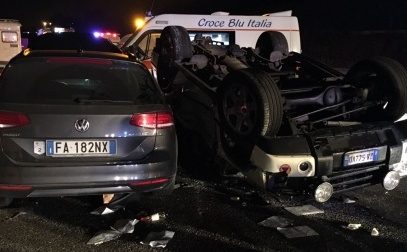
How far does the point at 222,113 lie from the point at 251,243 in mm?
1416

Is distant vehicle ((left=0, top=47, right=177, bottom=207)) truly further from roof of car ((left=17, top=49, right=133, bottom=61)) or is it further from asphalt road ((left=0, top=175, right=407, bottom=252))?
asphalt road ((left=0, top=175, right=407, bottom=252))

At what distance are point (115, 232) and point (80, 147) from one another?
79cm

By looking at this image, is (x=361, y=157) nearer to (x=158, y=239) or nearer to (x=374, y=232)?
(x=374, y=232)

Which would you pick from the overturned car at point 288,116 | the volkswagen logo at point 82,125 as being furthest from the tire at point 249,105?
the volkswagen logo at point 82,125

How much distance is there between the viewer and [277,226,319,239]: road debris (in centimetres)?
407

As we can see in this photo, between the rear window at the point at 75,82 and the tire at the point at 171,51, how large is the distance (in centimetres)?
171

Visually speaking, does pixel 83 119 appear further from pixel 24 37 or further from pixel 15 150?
pixel 24 37

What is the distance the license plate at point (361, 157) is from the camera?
4.50m

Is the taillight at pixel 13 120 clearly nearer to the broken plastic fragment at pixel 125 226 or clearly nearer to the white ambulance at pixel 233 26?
the broken plastic fragment at pixel 125 226

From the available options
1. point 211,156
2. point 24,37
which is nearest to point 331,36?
point 24,37

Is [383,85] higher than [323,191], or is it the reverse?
[383,85]

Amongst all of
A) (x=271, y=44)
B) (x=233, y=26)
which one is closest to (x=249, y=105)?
(x=271, y=44)

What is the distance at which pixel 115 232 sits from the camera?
3979mm

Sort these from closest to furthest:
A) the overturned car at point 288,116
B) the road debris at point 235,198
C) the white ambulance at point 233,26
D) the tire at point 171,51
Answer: the overturned car at point 288,116 < the road debris at point 235,198 < the tire at point 171,51 < the white ambulance at point 233,26
